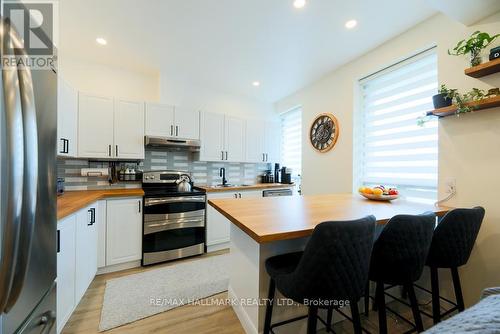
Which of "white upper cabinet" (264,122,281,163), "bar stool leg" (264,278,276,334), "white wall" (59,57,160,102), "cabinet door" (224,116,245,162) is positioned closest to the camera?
"bar stool leg" (264,278,276,334)

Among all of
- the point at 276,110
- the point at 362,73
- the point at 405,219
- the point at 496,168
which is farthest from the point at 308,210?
the point at 276,110

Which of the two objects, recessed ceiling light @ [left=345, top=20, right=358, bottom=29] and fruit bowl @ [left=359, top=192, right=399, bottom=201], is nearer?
fruit bowl @ [left=359, top=192, right=399, bottom=201]

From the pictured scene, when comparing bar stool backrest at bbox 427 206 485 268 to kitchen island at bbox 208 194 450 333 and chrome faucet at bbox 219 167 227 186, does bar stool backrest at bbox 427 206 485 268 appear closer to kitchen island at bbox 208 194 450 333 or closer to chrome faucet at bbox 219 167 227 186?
kitchen island at bbox 208 194 450 333

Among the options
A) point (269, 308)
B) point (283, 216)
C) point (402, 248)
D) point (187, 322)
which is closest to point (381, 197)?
point (402, 248)

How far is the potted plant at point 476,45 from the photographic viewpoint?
1.54 meters

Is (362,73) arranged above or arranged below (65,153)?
above

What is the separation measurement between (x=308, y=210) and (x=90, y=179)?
2983mm

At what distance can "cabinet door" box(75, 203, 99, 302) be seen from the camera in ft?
5.80

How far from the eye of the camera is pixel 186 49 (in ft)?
8.46

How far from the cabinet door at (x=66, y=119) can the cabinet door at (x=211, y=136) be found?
1587 millimetres

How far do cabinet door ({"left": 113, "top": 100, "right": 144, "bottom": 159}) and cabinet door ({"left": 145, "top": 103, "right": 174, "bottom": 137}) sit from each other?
90 millimetres

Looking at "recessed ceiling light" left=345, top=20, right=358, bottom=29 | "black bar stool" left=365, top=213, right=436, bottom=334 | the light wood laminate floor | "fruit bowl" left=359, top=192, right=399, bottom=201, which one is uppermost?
"recessed ceiling light" left=345, top=20, right=358, bottom=29

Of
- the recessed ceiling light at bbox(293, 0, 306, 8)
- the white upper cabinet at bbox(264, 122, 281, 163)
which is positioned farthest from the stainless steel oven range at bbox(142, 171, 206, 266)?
the recessed ceiling light at bbox(293, 0, 306, 8)

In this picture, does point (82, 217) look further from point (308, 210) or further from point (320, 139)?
point (320, 139)
